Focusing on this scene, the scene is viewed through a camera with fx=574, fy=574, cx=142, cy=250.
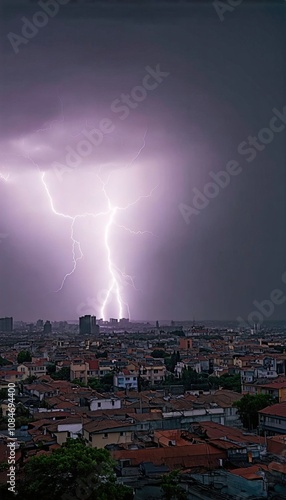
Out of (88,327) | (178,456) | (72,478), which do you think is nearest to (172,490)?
(72,478)

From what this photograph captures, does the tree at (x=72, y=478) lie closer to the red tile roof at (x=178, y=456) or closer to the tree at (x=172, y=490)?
the tree at (x=172, y=490)

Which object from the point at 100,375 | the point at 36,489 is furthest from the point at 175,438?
the point at 100,375

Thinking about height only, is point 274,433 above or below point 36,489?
below

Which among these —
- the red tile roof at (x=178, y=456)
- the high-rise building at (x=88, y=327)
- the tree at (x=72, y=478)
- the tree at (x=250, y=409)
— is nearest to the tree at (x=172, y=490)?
the tree at (x=72, y=478)

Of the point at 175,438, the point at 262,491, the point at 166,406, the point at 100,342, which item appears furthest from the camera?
the point at 100,342

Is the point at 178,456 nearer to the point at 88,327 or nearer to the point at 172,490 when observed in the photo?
the point at 172,490

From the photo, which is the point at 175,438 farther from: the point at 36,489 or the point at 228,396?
the point at 228,396
